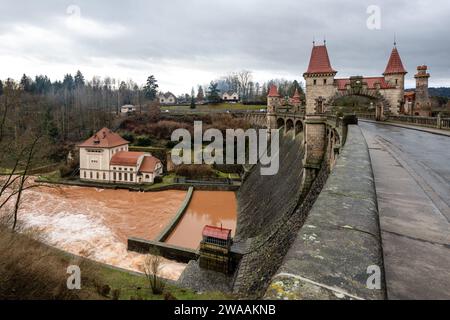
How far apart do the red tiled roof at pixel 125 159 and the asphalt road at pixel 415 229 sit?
108 feet

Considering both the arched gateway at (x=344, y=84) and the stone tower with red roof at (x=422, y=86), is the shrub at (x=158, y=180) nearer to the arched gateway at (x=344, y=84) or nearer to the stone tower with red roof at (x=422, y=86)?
the arched gateway at (x=344, y=84)

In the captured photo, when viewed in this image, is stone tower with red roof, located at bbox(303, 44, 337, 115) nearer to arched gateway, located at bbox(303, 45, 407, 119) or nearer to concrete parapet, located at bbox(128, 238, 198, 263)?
arched gateway, located at bbox(303, 45, 407, 119)

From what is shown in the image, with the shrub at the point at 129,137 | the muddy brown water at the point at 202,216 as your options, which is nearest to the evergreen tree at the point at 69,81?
the shrub at the point at 129,137

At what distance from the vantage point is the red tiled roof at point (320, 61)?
20.8 meters

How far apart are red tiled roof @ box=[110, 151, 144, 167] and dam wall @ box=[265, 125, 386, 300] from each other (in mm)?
34634

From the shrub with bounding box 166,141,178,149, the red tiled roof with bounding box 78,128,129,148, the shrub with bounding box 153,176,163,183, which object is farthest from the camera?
the shrub with bounding box 166,141,178,149

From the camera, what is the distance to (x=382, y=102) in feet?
74.0

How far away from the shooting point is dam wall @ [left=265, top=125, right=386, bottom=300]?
4.82 ft

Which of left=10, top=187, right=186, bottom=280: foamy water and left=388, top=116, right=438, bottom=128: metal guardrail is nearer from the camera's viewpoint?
left=388, top=116, right=438, bottom=128: metal guardrail

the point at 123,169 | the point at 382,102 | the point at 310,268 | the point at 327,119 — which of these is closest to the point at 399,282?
the point at 310,268

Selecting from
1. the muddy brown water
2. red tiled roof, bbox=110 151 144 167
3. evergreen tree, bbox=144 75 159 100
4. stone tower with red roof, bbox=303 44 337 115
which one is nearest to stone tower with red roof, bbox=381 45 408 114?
stone tower with red roof, bbox=303 44 337 115

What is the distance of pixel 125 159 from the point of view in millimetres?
35781

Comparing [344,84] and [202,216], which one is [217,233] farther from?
[344,84]
